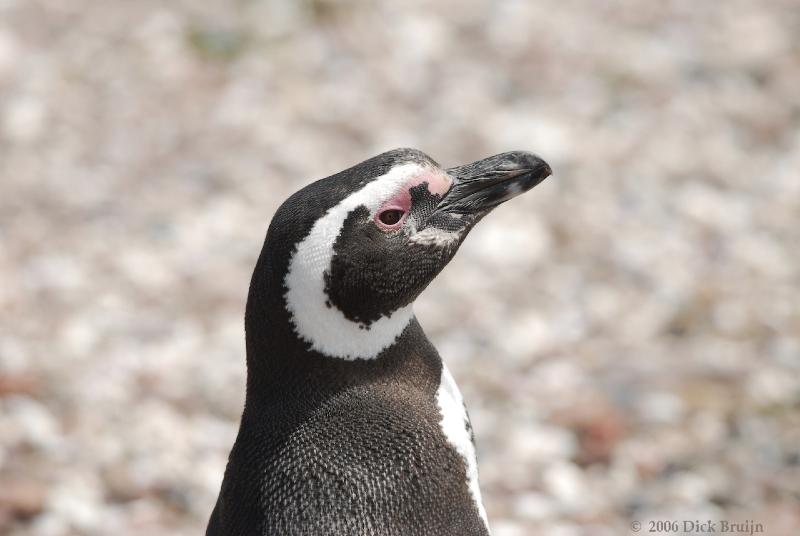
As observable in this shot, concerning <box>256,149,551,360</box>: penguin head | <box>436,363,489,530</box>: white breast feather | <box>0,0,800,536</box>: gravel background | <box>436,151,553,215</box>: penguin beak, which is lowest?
<box>436,363,489,530</box>: white breast feather

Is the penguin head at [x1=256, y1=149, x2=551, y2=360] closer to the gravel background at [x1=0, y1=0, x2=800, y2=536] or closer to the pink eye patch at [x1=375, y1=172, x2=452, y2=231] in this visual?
the pink eye patch at [x1=375, y1=172, x2=452, y2=231]

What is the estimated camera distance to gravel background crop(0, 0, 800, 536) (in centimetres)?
571

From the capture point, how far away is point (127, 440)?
5.91m

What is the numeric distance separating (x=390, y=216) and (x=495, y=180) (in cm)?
45

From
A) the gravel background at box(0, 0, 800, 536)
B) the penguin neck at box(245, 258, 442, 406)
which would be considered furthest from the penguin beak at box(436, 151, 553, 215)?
the gravel background at box(0, 0, 800, 536)

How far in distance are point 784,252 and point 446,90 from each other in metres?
2.94

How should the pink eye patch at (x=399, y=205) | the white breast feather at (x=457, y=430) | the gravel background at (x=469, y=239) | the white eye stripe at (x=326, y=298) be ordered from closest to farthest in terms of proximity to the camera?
the white eye stripe at (x=326, y=298) → the pink eye patch at (x=399, y=205) → the white breast feather at (x=457, y=430) → the gravel background at (x=469, y=239)

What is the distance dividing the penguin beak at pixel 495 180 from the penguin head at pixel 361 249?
10 cm

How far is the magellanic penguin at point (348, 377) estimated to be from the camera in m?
3.35

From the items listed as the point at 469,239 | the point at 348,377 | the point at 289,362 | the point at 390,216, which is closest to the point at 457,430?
the point at 348,377

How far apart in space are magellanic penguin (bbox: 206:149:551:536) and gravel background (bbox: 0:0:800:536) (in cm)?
198

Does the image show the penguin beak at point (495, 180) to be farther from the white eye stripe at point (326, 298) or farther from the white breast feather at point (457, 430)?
the white breast feather at point (457, 430)

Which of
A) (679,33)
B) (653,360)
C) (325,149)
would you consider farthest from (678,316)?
(679,33)

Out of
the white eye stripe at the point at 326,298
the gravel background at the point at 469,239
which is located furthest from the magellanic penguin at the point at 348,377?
the gravel background at the point at 469,239
